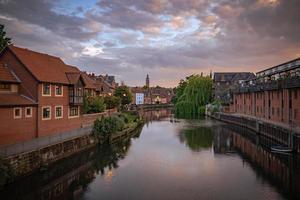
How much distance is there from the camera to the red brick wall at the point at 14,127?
23109 millimetres

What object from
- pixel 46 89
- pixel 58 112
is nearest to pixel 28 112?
pixel 46 89

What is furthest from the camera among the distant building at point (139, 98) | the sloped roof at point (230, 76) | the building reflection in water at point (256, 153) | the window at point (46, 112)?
the distant building at point (139, 98)

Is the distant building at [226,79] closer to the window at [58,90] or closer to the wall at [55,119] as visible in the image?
the wall at [55,119]

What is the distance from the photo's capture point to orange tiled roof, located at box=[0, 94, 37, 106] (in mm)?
23581

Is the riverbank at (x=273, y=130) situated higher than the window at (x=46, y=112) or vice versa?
the window at (x=46, y=112)

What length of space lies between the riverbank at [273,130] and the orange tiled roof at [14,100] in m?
26.2

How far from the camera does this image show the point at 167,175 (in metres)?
23.7

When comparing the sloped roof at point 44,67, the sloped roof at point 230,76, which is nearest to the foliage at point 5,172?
the sloped roof at point 44,67

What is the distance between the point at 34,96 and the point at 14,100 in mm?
2736

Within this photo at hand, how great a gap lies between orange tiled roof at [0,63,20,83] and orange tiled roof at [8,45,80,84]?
154cm

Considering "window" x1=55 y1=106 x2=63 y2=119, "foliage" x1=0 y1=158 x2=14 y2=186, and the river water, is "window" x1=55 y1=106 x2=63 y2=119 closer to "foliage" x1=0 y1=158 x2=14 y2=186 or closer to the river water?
the river water

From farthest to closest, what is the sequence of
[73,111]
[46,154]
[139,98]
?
[139,98] < [73,111] < [46,154]

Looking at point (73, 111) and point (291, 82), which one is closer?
point (73, 111)

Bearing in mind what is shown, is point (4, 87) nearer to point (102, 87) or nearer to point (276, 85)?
point (102, 87)
